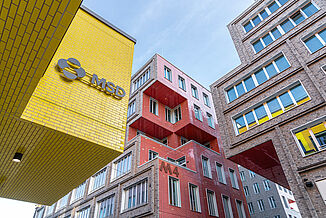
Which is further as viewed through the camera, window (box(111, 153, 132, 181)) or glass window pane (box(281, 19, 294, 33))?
window (box(111, 153, 132, 181))

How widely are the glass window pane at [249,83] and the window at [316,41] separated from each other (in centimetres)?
475

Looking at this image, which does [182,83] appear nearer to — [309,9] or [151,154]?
[151,154]

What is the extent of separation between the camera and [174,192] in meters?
19.0

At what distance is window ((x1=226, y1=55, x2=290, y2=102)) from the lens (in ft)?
57.6

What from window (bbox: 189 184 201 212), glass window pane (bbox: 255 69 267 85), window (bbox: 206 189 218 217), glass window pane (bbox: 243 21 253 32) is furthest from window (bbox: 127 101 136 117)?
glass window pane (bbox: 243 21 253 32)

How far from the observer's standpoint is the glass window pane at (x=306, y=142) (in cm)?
1343

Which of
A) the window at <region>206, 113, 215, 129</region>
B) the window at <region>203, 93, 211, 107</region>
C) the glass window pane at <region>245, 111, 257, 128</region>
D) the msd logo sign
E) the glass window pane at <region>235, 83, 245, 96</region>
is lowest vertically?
the msd logo sign

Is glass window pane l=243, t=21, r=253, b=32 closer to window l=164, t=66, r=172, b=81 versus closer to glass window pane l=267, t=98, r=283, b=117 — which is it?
glass window pane l=267, t=98, r=283, b=117

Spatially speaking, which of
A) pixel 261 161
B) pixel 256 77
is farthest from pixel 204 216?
pixel 256 77

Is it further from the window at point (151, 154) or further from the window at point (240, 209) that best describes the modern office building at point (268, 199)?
the window at point (151, 154)

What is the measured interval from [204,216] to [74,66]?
17285 millimetres

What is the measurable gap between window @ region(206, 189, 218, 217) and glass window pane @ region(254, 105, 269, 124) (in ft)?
31.6

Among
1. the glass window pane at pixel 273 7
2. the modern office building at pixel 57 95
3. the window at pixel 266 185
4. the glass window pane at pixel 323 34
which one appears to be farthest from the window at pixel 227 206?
the window at pixel 266 185

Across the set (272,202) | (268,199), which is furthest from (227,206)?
(268,199)
